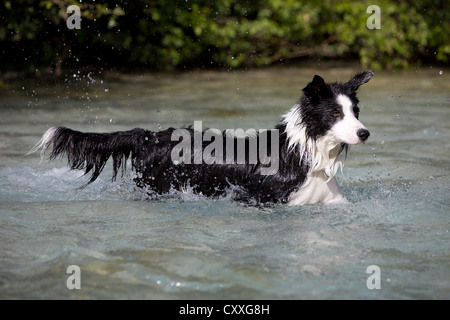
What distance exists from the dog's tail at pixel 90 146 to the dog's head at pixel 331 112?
1526 mm

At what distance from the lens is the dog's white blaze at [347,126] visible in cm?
486

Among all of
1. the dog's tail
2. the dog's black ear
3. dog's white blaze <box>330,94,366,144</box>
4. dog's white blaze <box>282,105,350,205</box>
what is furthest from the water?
the dog's black ear

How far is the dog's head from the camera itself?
4887 mm

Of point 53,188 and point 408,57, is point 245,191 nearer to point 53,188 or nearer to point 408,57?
point 53,188

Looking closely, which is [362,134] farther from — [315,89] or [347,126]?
[315,89]

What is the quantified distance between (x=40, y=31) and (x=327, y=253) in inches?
357

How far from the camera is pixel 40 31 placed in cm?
1174

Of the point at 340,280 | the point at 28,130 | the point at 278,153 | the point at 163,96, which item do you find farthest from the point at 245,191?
the point at 163,96

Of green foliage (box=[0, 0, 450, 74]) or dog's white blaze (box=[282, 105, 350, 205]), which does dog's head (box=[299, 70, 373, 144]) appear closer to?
dog's white blaze (box=[282, 105, 350, 205])

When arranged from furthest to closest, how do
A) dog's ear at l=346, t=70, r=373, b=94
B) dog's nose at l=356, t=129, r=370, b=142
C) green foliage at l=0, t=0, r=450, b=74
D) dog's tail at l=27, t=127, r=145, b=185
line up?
1. green foliage at l=0, t=0, r=450, b=74
2. dog's tail at l=27, t=127, r=145, b=185
3. dog's ear at l=346, t=70, r=373, b=94
4. dog's nose at l=356, t=129, r=370, b=142

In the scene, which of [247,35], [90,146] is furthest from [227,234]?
[247,35]

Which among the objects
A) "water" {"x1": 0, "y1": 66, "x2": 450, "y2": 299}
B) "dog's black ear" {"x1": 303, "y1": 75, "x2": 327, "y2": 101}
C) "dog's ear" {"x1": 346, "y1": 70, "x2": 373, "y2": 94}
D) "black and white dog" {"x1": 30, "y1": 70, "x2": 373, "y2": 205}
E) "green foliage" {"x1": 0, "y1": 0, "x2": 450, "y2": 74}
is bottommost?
"water" {"x1": 0, "y1": 66, "x2": 450, "y2": 299}

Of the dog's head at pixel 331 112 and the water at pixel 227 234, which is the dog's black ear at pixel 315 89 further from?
the water at pixel 227 234
